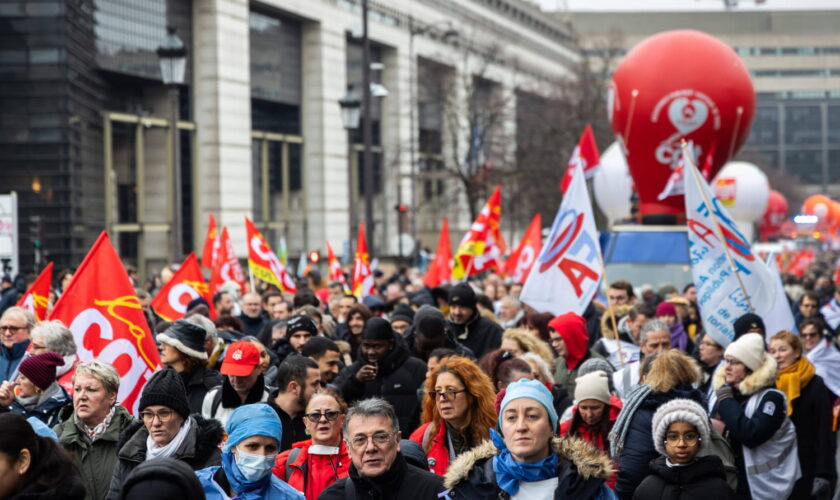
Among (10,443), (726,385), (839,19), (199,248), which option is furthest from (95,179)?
(839,19)

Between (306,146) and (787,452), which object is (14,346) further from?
(306,146)

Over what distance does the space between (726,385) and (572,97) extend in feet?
188

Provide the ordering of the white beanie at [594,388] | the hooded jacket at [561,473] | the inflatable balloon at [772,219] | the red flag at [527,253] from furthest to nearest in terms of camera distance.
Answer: the inflatable balloon at [772,219]
the red flag at [527,253]
the white beanie at [594,388]
the hooded jacket at [561,473]

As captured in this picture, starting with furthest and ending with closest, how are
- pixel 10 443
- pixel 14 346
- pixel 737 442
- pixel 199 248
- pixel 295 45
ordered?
pixel 295 45 → pixel 199 248 → pixel 14 346 → pixel 737 442 → pixel 10 443

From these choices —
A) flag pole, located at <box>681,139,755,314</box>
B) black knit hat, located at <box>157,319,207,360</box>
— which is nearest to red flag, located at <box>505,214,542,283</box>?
flag pole, located at <box>681,139,755,314</box>

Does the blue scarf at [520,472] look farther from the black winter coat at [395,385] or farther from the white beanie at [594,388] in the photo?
the black winter coat at [395,385]

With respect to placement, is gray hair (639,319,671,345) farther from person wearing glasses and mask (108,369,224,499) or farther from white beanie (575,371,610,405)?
person wearing glasses and mask (108,369,224,499)

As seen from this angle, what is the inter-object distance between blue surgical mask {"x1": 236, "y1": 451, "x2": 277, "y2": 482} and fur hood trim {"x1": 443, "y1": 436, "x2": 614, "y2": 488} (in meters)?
0.73

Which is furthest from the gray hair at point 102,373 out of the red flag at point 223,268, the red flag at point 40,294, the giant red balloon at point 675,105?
the giant red balloon at point 675,105

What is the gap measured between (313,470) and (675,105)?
65.6 ft

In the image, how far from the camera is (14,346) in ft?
30.7

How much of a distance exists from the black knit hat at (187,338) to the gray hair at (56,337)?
53cm

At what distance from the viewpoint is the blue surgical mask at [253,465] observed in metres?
5.48

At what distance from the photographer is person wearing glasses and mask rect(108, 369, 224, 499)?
6023 mm
